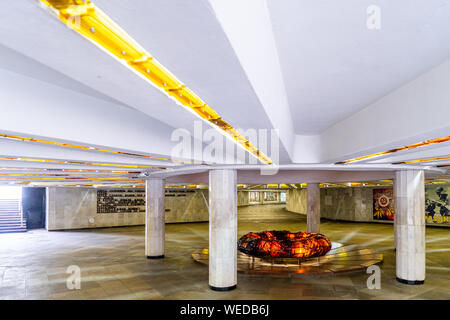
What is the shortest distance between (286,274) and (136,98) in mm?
12627

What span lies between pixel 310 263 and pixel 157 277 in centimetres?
747

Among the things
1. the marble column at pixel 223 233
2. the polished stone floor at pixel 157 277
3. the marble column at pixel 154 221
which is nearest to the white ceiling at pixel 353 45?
the marble column at pixel 223 233

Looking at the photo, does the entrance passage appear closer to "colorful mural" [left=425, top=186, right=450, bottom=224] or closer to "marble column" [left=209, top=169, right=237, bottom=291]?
"marble column" [left=209, top=169, right=237, bottom=291]

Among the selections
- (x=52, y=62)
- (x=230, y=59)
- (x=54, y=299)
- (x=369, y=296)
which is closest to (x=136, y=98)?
(x=52, y=62)

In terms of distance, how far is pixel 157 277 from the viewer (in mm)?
15016

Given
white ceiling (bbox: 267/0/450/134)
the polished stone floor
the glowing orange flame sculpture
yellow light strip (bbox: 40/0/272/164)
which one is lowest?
the polished stone floor

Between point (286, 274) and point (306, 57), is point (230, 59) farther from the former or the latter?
point (286, 274)

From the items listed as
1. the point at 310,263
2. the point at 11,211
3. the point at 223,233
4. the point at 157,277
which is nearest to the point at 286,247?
the point at 310,263

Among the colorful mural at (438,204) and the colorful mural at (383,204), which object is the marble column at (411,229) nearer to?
the colorful mural at (438,204)

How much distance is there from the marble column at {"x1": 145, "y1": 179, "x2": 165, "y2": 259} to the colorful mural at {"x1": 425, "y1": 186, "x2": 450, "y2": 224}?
2751 centimetres

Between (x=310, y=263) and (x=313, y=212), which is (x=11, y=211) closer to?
(x=313, y=212)

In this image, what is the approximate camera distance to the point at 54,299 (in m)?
12.0

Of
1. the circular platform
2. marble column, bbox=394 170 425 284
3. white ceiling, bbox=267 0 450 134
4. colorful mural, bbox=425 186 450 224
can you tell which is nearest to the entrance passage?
the circular platform

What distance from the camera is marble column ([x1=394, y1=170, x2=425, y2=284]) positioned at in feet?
46.1
